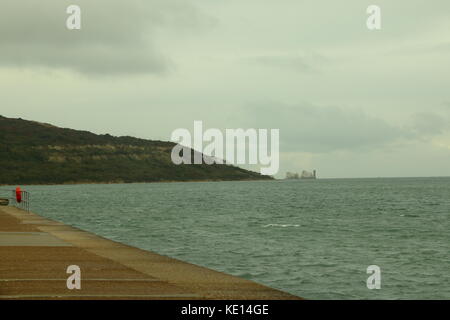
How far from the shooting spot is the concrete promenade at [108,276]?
1459 cm

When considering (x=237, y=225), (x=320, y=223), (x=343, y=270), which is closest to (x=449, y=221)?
(x=320, y=223)

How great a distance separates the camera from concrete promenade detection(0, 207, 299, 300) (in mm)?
14586

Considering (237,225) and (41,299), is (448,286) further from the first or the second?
(237,225)

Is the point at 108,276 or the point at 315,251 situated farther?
the point at 315,251

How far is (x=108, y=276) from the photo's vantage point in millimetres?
17203

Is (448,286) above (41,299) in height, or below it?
below

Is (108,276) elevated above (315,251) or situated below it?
above

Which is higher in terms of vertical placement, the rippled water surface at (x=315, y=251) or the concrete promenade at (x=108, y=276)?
the concrete promenade at (x=108, y=276)

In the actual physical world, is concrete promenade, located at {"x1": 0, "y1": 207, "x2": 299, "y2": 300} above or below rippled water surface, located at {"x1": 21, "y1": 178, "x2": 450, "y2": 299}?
above

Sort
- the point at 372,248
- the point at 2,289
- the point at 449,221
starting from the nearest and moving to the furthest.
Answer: the point at 2,289, the point at 372,248, the point at 449,221

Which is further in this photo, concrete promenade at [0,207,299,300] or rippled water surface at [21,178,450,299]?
rippled water surface at [21,178,450,299]

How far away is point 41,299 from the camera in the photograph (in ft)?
44.8

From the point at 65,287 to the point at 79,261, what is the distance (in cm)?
545
